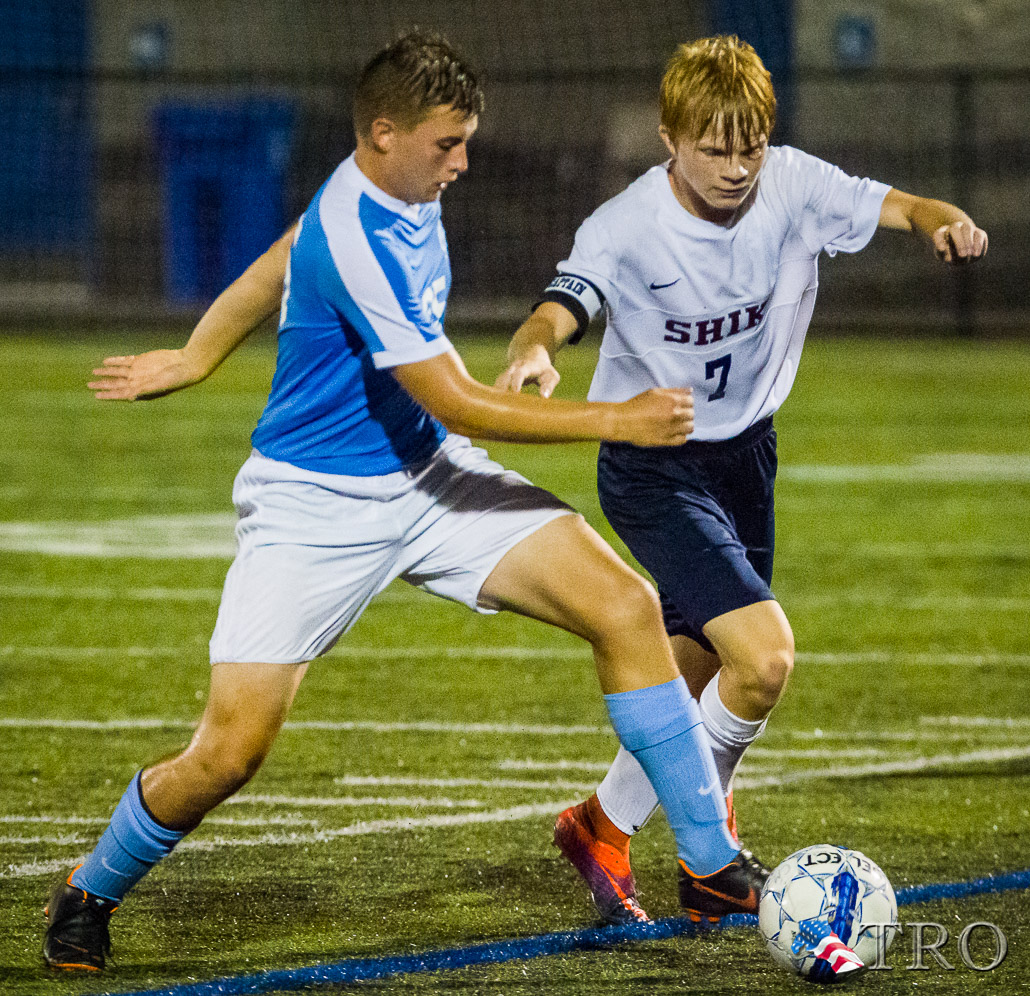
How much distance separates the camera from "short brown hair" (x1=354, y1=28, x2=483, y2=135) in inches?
139

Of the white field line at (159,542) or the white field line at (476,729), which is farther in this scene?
the white field line at (159,542)

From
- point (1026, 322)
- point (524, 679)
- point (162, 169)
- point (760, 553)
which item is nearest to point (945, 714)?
point (524, 679)

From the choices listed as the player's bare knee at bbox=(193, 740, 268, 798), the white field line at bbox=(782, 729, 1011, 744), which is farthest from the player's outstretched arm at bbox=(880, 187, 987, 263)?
the white field line at bbox=(782, 729, 1011, 744)

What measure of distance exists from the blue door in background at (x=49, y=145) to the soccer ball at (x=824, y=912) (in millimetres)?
25298

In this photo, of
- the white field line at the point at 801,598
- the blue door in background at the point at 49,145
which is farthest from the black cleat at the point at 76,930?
the blue door in background at the point at 49,145

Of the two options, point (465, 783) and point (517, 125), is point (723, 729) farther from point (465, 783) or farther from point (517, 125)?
point (517, 125)

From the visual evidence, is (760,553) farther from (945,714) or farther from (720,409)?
(945,714)

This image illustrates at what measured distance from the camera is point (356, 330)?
3.69m

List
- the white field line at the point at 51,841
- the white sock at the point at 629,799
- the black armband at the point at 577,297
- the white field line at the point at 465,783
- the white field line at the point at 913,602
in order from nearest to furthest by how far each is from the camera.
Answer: the black armband at the point at 577,297 → the white sock at the point at 629,799 → the white field line at the point at 51,841 → the white field line at the point at 465,783 → the white field line at the point at 913,602

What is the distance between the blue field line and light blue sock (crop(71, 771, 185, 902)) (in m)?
0.29

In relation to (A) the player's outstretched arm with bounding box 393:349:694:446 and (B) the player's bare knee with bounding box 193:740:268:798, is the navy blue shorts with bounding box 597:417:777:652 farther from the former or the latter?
(B) the player's bare knee with bounding box 193:740:268:798

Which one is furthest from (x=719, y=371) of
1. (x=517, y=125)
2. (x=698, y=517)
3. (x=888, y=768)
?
(x=517, y=125)

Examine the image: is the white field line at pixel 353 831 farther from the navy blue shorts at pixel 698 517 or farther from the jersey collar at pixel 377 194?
the jersey collar at pixel 377 194

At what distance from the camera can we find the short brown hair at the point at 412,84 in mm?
3539
